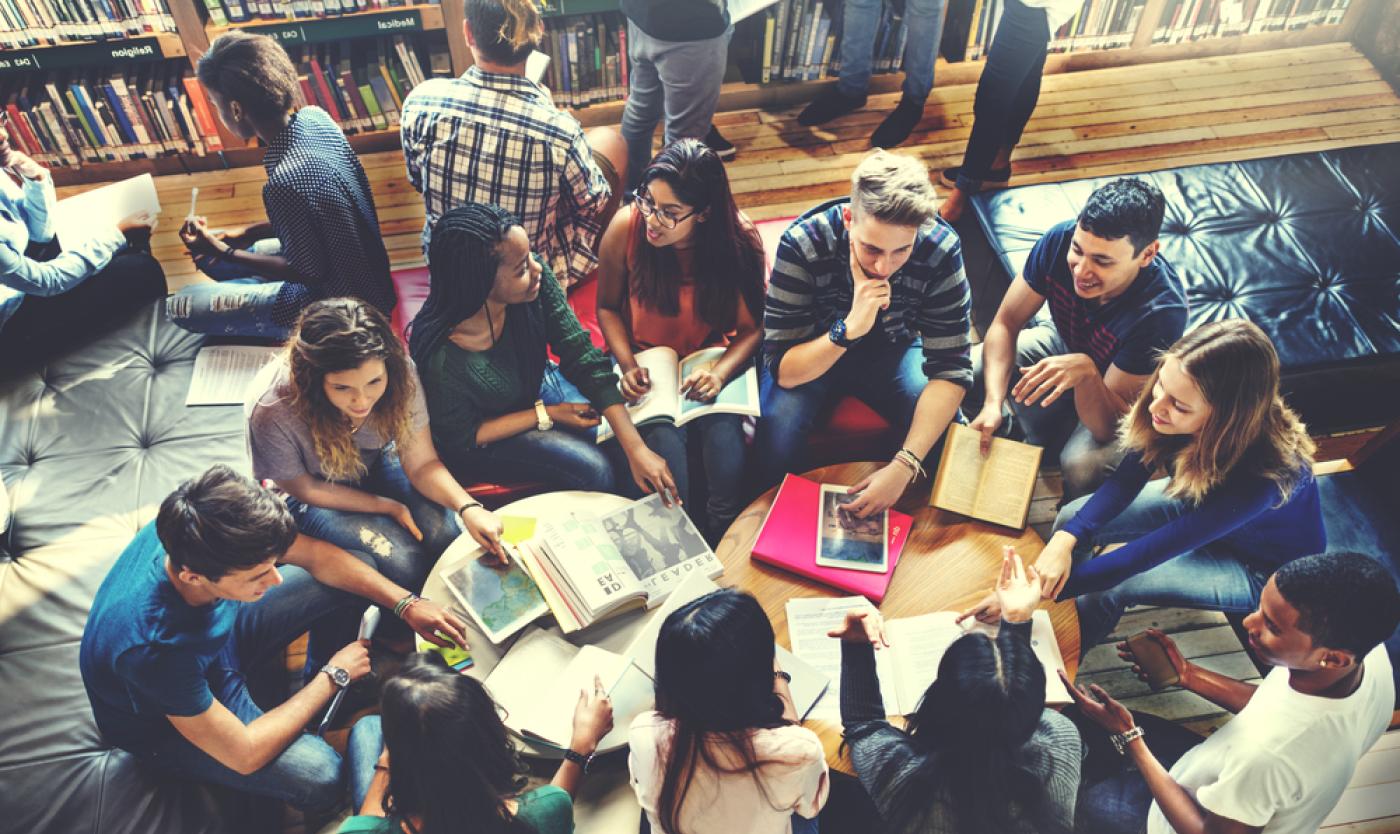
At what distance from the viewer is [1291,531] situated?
87.7 inches

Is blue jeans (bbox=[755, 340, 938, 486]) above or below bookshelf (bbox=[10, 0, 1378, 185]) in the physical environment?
below

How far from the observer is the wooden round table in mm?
2152

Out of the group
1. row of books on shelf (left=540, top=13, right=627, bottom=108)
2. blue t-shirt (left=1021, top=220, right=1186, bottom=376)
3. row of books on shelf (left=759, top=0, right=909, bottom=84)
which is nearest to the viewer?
blue t-shirt (left=1021, top=220, right=1186, bottom=376)

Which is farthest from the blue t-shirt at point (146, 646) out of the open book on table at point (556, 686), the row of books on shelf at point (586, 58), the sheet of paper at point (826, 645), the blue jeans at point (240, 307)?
the row of books on shelf at point (586, 58)

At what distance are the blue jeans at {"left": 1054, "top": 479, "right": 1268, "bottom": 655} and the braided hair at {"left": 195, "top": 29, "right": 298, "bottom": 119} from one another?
2.48 m

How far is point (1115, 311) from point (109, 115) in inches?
153

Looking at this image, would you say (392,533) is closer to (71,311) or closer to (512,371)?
(512,371)

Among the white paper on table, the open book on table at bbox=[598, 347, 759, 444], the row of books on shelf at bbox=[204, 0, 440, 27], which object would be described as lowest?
the open book on table at bbox=[598, 347, 759, 444]

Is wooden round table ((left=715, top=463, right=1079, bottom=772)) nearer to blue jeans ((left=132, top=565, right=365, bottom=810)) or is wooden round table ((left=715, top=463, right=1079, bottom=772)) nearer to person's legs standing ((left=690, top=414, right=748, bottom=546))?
person's legs standing ((left=690, top=414, right=748, bottom=546))

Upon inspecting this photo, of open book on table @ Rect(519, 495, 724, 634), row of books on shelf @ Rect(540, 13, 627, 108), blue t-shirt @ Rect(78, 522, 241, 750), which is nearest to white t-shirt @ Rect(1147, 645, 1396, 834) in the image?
open book on table @ Rect(519, 495, 724, 634)

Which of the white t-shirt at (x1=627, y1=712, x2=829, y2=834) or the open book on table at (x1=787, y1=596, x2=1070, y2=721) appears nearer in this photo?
the white t-shirt at (x1=627, y1=712, x2=829, y2=834)

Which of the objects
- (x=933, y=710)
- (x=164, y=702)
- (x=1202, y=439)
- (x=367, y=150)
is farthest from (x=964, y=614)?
(x=367, y=150)

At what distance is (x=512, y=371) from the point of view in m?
2.54

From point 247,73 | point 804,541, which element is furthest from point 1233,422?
point 247,73
